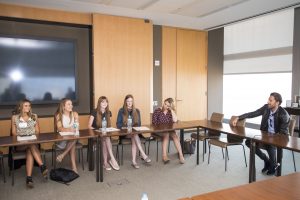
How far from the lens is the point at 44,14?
5141 mm

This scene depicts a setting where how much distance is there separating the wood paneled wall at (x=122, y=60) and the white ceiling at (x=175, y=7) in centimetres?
26

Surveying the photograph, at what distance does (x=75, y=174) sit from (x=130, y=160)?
3.86 ft

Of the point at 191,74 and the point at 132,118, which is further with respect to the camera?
the point at 191,74

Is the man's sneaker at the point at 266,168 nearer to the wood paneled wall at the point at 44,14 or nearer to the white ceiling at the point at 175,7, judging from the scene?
the white ceiling at the point at 175,7

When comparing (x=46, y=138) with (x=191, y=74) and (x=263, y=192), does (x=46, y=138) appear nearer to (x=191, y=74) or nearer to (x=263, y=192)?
(x=263, y=192)

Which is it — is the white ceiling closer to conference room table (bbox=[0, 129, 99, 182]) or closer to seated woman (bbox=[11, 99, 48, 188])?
seated woman (bbox=[11, 99, 48, 188])

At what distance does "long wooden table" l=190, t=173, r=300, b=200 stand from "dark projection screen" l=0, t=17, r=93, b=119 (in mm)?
4257

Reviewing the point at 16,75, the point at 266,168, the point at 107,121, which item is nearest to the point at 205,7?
the point at 107,121

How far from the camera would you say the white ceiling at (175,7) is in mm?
4730

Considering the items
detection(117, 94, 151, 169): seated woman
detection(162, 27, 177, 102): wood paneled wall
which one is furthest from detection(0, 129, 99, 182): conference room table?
detection(162, 27, 177, 102): wood paneled wall

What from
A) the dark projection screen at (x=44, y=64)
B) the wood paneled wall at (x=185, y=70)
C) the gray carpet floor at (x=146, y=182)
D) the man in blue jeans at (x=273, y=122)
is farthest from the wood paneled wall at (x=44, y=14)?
the man in blue jeans at (x=273, y=122)

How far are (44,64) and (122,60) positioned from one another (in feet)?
5.13

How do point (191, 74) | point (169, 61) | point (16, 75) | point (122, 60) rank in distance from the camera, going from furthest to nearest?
1. point (191, 74)
2. point (169, 61)
3. point (122, 60)
4. point (16, 75)

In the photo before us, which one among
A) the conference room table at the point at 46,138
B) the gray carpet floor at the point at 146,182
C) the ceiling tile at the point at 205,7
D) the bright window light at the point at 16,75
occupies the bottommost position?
the gray carpet floor at the point at 146,182
